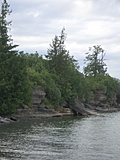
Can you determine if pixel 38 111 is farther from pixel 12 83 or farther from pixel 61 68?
pixel 61 68

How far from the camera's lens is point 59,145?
35250mm

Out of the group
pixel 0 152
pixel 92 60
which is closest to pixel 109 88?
pixel 92 60

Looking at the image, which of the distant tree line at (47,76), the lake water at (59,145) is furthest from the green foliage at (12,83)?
the lake water at (59,145)

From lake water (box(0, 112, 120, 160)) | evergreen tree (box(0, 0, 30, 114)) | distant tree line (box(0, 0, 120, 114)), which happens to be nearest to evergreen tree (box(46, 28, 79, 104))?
distant tree line (box(0, 0, 120, 114))

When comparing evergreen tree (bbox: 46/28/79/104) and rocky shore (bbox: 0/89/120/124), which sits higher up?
evergreen tree (bbox: 46/28/79/104)

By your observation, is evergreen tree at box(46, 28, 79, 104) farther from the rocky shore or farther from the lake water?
the lake water

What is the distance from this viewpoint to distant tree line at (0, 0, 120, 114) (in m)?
64.2

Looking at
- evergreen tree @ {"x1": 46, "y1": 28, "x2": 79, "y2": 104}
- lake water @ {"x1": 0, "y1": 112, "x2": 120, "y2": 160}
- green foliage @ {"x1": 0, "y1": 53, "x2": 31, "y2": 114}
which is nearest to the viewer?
lake water @ {"x1": 0, "y1": 112, "x2": 120, "y2": 160}

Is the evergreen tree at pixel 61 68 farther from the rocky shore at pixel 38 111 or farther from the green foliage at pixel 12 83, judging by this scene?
the green foliage at pixel 12 83

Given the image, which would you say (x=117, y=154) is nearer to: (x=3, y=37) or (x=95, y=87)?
(x=3, y=37)

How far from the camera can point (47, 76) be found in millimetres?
84250

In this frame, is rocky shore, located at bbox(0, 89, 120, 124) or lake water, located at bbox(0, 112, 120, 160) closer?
lake water, located at bbox(0, 112, 120, 160)

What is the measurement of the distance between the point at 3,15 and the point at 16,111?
19.6 m

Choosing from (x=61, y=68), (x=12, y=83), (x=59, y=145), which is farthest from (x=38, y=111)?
(x=59, y=145)
